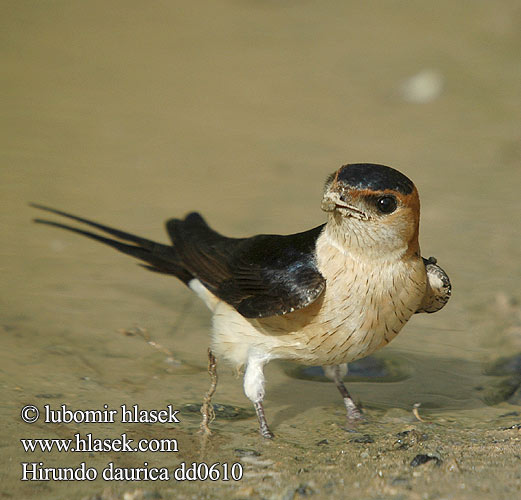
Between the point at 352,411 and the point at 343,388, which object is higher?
the point at 343,388

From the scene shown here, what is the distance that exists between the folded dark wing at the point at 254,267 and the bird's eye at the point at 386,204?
0.46m

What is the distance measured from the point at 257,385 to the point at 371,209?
116 cm

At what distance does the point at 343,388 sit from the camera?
16.0 ft

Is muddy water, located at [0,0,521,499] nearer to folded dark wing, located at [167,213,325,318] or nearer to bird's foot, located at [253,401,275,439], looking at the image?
bird's foot, located at [253,401,275,439]

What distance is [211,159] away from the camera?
883cm

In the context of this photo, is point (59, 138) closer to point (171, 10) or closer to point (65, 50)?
point (65, 50)

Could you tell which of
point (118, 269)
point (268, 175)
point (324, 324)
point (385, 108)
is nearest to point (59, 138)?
point (268, 175)

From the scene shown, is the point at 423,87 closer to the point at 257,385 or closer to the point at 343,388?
the point at 343,388

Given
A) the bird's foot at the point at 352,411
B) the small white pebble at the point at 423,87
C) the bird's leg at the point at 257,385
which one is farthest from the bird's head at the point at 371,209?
the small white pebble at the point at 423,87

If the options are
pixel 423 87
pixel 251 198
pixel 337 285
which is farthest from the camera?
pixel 423 87

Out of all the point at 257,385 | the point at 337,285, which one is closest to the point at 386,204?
the point at 337,285

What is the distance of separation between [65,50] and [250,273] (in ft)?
25.0

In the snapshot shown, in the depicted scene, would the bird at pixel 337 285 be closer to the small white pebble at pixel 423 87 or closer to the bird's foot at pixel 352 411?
the bird's foot at pixel 352 411

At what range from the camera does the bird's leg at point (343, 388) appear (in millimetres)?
4715
